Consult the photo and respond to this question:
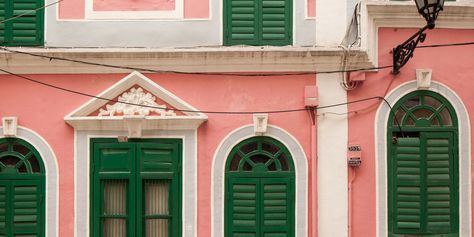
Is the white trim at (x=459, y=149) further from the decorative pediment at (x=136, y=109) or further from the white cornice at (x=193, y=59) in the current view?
the decorative pediment at (x=136, y=109)

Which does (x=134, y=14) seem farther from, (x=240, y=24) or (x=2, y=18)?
(x=2, y=18)

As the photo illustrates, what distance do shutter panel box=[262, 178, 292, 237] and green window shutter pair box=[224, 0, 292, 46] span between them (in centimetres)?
209

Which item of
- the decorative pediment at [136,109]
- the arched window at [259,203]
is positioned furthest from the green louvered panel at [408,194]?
the decorative pediment at [136,109]

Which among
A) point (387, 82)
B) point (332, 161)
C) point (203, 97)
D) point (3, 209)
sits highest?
point (387, 82)

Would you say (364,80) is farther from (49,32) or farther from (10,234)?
(10,234)

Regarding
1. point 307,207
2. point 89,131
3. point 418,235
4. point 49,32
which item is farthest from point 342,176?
point 49,32

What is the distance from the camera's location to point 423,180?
8.90 meters

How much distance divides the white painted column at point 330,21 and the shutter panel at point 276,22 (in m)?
0.45

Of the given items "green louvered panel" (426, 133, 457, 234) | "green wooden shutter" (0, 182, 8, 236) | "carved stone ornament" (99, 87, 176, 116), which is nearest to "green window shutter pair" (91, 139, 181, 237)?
"carved stone ornament" (99, 87, 176, 116)

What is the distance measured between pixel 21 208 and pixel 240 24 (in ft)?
13.8

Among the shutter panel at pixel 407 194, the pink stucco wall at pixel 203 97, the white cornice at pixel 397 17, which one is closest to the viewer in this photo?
the white cornice at pixel 397 17

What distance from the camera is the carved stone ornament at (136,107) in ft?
29.4

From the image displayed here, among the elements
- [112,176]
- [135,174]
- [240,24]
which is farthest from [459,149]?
[112,176]

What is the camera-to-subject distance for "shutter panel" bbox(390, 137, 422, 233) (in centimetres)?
888
